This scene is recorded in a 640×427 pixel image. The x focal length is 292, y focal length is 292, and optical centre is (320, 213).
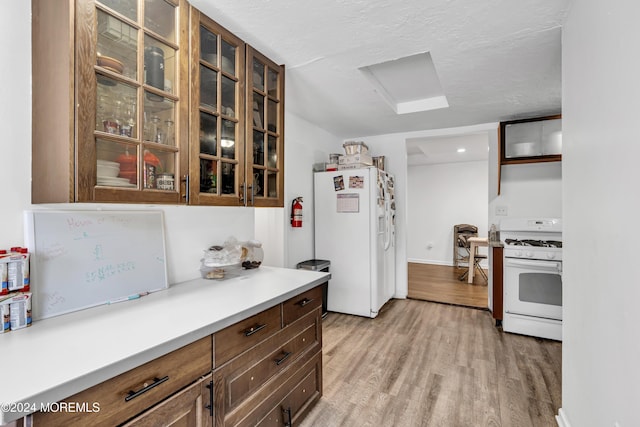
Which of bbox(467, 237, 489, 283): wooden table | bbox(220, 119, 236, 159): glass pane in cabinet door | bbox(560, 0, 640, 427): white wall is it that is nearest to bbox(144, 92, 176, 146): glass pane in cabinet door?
bbox(220, 119, 236, 159): glass pane in cabinet door

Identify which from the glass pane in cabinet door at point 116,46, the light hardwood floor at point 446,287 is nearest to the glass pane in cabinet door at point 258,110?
the glass pane in cabinet door at point 116,46

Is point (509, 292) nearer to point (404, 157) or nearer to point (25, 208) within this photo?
point (404, 157)

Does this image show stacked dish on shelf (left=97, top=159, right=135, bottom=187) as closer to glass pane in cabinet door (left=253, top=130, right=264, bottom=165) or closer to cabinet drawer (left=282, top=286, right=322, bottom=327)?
glass pane in cabinet door (left=253, top=130, right=264, bottom=165)

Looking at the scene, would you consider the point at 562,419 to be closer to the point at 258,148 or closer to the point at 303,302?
the point at 303,302

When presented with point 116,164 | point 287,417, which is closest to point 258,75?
point 116,164

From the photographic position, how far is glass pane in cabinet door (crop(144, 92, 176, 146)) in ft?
4.11

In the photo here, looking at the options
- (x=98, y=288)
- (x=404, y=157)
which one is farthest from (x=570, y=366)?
(x=404, y=157)

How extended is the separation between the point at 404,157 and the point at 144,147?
11.5 ft

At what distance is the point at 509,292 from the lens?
3.03 m

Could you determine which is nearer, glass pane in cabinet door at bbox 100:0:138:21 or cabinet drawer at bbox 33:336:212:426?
cabinet drawer at bbox 33:336:212:426

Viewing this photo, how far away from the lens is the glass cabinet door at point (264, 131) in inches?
69.3

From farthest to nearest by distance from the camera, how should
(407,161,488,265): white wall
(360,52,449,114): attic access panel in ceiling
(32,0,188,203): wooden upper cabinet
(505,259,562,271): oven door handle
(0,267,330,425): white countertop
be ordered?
(407,161,488,265): white wall < (505,259,562,271): oven door handle < (360,52,449,114): attic access panel in ceiling < (32,0,188,203): wooden upper cabinet < (0,267,330,425): white countertop

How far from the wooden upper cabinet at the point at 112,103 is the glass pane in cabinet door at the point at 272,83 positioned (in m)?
0.65

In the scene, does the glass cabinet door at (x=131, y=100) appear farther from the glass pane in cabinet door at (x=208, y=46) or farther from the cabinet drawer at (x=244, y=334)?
the cabinet drawer at (x=244, y=334)
